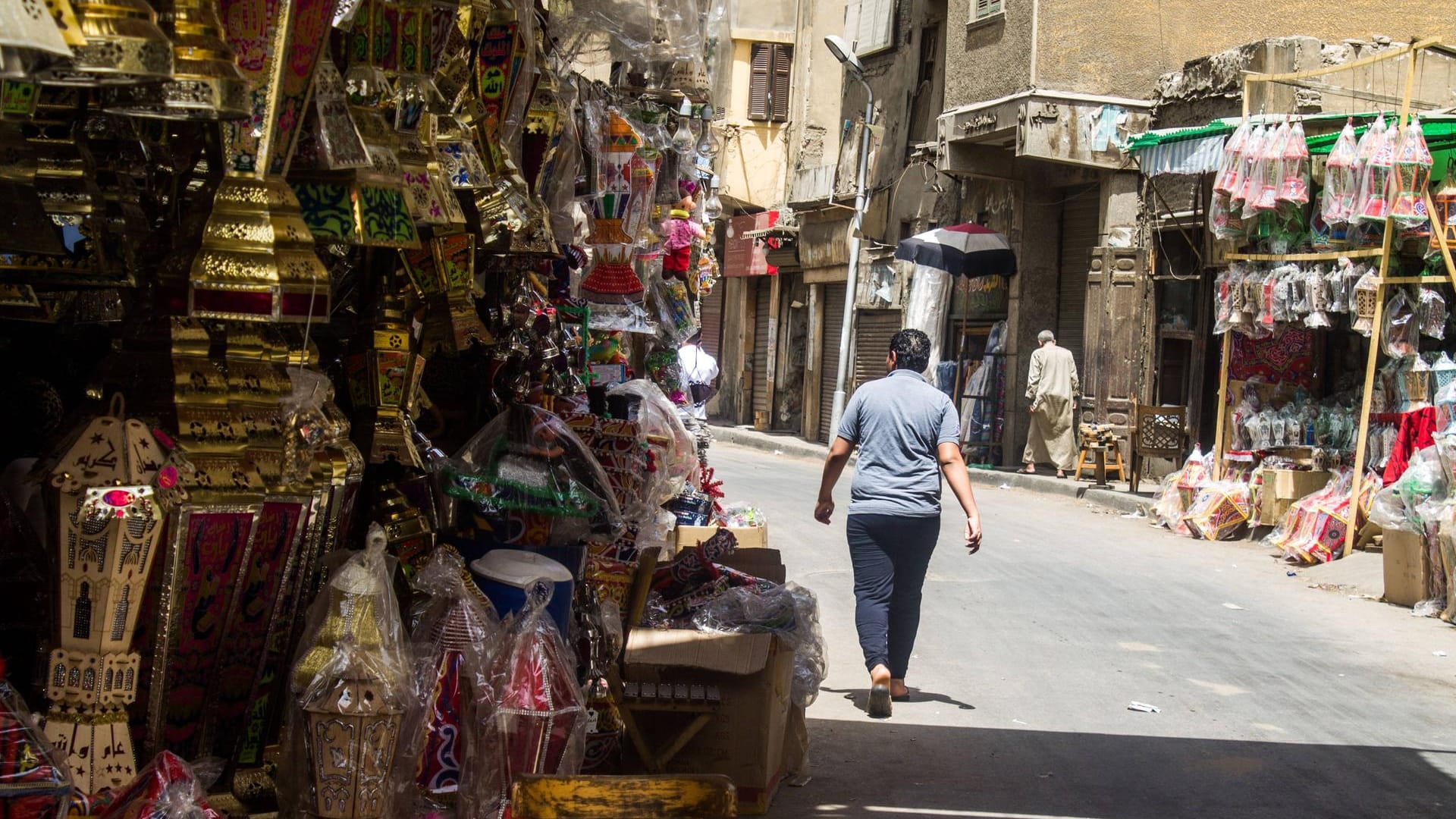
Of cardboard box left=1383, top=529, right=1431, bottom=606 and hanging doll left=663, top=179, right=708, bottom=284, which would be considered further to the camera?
cardboard box left=1383, top=529, right=1431, bottom=606

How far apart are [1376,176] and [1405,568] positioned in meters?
3.44

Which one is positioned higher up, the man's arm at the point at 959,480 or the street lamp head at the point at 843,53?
the street lamp head at the point at 843,53

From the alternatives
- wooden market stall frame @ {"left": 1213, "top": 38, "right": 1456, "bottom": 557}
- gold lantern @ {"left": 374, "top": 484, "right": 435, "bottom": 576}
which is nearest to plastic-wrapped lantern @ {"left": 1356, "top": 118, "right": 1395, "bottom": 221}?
wooden market stall frame @ {"left": 1213, "top": 38, "right": 1456, "bottom": 557}

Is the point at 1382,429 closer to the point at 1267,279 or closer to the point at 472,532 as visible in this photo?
the point at 1267,279

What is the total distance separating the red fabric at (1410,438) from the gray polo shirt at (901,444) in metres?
6.26

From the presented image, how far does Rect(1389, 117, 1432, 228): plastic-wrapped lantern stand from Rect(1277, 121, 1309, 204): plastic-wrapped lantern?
1.10 m

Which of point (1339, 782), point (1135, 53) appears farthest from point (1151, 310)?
point (1339, 782)

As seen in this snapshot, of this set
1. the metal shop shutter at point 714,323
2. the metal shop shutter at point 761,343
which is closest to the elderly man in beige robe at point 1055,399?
the metal shop shutter at point 761,343

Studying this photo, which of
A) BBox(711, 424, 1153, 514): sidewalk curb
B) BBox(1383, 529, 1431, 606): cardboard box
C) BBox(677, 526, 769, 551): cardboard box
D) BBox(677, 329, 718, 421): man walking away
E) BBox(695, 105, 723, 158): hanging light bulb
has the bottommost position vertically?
BBox(711, 424, 1153, 514): sidewalk curb

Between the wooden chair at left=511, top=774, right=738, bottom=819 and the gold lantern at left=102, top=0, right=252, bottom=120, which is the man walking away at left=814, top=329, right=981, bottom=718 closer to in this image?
the wooden chair at left=511, top=774, right=738, bottom=819

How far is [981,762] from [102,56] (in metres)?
4.58

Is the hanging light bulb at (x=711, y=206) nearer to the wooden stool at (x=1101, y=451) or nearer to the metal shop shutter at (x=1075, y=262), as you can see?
the wooden stool at (x=1101, y=451)

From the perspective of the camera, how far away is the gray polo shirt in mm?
6855

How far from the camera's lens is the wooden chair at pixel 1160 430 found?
1647 cm
